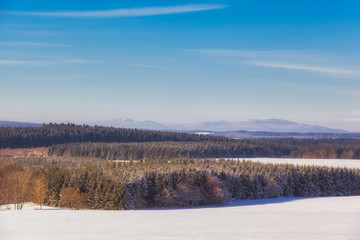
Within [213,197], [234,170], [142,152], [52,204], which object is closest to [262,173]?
[234,170]

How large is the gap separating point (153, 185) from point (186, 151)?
9730 centimetres

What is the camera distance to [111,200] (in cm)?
4766

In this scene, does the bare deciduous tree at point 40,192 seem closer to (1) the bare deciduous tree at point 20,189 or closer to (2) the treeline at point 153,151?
(1) the bare deciduous tree at point 20,189

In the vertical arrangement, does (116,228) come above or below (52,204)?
above

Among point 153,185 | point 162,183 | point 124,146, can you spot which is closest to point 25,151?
point 124,146

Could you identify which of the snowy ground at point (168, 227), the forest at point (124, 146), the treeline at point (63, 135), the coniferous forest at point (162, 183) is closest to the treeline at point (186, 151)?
the forest at point (124, 146)

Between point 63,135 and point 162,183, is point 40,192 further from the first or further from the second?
point 63,135

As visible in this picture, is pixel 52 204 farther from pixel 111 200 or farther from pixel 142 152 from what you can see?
pixel 142 152

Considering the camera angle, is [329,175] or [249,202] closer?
[249,202]

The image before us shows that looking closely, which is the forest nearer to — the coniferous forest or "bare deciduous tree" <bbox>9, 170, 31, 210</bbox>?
the coniferous forest

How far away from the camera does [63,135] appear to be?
17212 cm

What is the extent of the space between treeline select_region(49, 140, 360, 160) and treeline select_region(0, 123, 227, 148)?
963cm

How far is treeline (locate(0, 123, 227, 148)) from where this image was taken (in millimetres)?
156625

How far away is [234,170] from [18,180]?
3493cm
